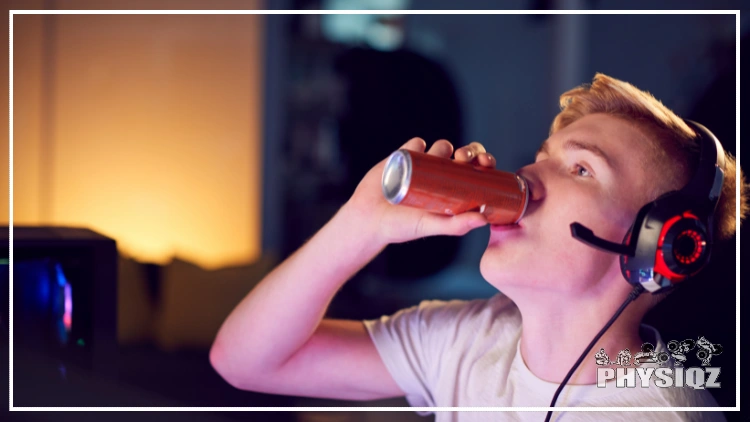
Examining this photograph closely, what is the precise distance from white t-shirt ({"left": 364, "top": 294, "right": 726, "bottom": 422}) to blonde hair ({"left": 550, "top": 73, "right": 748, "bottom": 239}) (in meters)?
0.24

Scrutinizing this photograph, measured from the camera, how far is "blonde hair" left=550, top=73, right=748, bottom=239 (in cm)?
93

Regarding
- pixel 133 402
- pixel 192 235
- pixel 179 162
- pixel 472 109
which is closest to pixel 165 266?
pixel 192 235

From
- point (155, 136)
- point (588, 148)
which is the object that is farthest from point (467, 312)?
point (155, 136)

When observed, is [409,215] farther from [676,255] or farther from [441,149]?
[676,255]

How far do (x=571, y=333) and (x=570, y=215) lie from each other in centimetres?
20

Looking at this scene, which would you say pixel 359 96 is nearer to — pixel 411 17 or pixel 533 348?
pixel 411 17

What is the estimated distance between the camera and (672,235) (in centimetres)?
81

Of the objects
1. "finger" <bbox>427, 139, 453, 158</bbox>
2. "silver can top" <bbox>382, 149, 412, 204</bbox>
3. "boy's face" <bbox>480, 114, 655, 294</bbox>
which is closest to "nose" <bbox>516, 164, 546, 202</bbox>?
"boy's face" <bbox>480, 114, 655, 294</bbox>

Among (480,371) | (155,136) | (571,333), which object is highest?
(155,136)

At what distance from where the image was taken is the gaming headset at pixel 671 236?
2.69 feet

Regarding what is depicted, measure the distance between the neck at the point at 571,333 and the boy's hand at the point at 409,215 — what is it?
0.20m

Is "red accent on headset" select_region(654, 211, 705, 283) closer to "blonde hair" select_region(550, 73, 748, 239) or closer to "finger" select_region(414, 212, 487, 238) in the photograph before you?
"blonde hair" select_region(550, 73, 748, 239)

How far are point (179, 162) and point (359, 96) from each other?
78 cm

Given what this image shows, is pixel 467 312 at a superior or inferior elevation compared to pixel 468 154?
inferior
